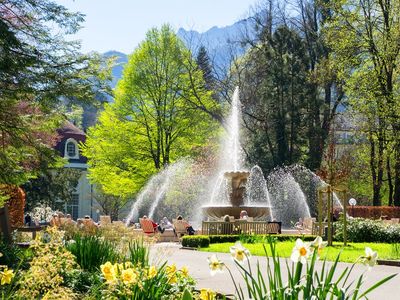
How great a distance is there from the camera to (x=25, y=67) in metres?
13.0

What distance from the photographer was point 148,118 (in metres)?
45.5

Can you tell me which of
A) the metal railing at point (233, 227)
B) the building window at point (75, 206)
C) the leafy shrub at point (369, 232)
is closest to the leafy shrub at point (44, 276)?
the metal railing at point (233, 227)

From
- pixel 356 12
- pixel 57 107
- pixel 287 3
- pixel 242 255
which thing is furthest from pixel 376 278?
pixel 287 3

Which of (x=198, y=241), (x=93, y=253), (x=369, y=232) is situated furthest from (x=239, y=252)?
(x=369, y=232)

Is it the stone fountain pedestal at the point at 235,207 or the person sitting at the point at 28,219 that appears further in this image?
the person sitting at the point at 28,219

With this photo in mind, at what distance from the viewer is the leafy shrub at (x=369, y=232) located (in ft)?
82.9

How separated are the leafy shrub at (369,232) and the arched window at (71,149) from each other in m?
47.1

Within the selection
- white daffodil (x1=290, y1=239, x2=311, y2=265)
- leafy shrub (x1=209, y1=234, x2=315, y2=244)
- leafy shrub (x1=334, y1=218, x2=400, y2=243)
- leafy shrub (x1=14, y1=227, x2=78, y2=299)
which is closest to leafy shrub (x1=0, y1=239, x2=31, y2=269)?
leafy shrub (x1=14, y1=227, x2=78, y2=299)

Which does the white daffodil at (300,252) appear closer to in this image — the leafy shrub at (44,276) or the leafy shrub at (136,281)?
the leafy shrub at (136,281)

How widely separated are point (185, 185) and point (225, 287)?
111 feet

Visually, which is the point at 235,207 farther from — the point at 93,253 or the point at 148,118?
the point at 93,253

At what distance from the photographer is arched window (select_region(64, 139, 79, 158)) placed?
69.3 metres

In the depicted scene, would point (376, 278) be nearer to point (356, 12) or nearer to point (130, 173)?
point (356, 12)

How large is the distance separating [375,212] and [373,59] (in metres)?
8.48
